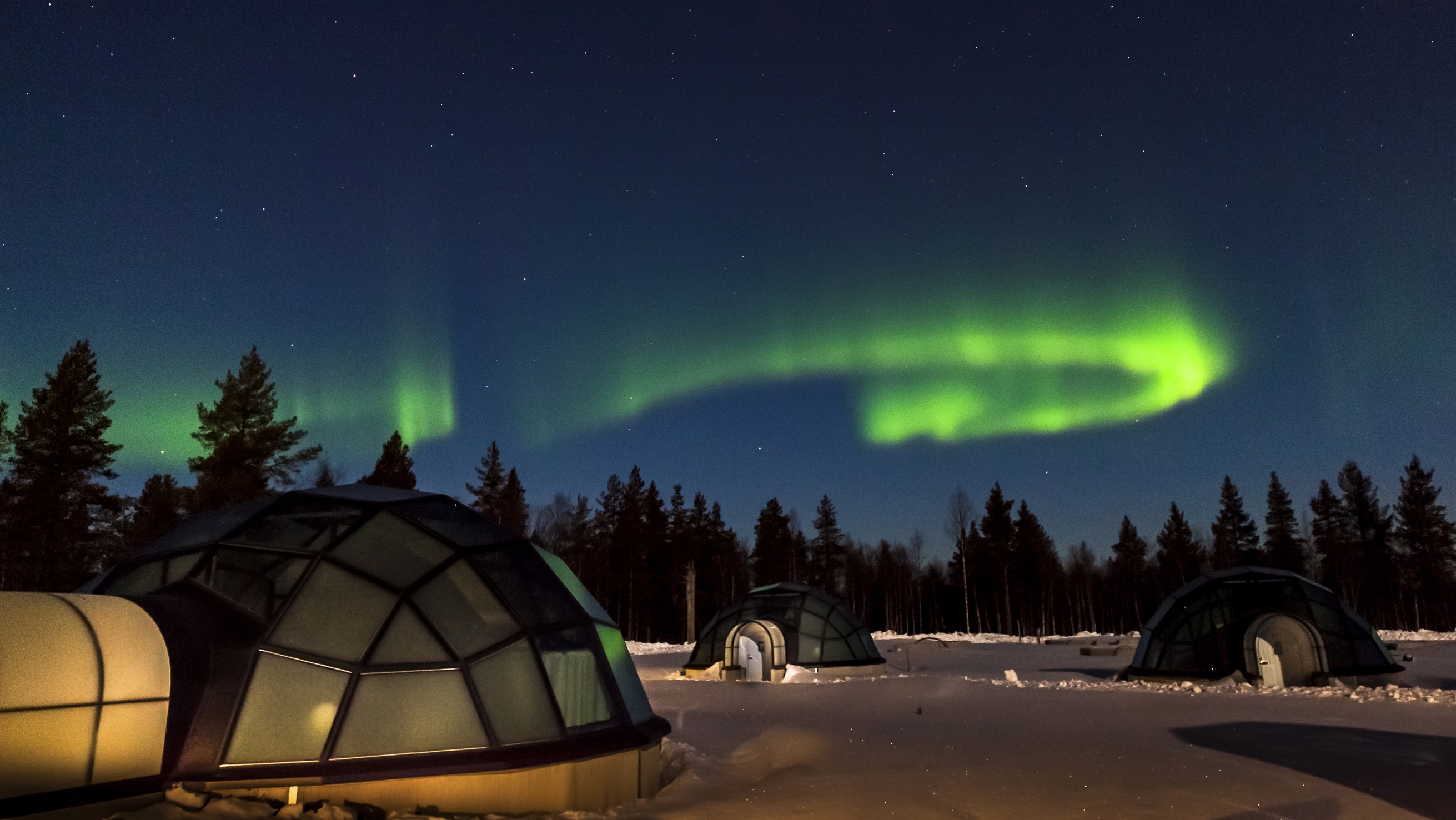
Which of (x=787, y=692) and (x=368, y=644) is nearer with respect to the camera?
(x=368, y=644)

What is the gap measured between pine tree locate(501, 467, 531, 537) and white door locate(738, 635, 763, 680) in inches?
1553

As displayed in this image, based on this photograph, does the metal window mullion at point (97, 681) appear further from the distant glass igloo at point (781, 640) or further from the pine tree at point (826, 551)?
the pine tree at point (826, 551)

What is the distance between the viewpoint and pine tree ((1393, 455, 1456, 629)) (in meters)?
64.3

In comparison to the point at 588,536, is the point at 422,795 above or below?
below

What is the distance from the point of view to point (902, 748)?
11359mm

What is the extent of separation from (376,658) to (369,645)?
0.49 ft

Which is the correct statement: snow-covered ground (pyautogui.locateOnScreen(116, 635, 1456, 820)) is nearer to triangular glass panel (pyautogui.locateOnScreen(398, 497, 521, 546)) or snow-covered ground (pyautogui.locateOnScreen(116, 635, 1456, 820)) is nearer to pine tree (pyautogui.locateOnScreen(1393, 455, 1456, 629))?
triangular glass panel (pyautogui.locateOnScreen(398, 497, 521, 546))

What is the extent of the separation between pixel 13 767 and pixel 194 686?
1.28m

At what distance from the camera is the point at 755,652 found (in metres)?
25.7

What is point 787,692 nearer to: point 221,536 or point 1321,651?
point 1321,651

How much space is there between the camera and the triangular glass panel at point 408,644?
7102 millimetres

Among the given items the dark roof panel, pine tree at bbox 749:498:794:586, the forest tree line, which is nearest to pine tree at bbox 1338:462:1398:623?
the forest tree line

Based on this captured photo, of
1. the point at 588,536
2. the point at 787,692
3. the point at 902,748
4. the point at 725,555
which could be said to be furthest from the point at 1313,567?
the point at 902,748

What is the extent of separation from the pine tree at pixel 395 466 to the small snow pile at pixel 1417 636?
190 ft
